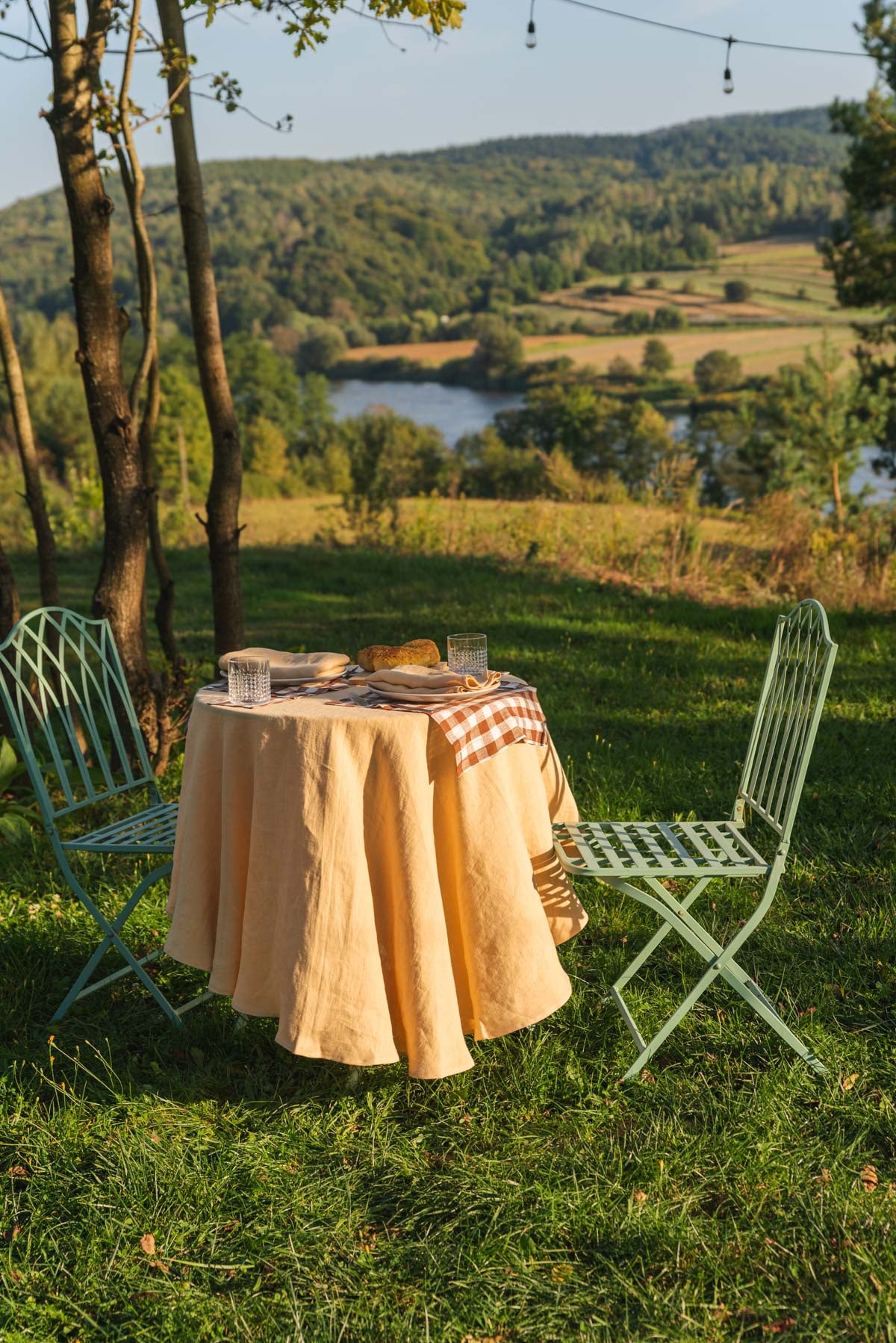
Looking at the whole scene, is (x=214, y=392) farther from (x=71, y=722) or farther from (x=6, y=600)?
(x=71, y=722)

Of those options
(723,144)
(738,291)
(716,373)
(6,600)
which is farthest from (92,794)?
(723,144)

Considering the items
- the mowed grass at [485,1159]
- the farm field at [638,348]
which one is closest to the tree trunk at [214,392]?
the mowed grass at [485,1159]

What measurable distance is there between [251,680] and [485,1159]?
4.28 ft

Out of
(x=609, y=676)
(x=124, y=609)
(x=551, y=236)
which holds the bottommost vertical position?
(x=609, y=676)

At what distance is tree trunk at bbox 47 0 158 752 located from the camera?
4.84m

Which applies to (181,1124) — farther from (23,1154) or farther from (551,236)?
(551,236)

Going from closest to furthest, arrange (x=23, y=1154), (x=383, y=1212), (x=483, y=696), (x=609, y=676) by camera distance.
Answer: (x=383, y=1212) < (x=23, y=1154) < (x=483, y=696) < (x=609, y=676)

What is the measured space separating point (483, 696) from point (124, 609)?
2823 mm

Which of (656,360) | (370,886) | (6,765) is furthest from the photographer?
(656,360)

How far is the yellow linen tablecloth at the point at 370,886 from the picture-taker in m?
2.59

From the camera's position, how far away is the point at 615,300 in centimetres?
5559

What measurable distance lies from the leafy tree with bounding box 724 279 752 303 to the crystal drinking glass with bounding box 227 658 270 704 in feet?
196

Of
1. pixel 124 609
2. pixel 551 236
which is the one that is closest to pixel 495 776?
pixel 124 609

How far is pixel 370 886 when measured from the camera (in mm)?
2654
